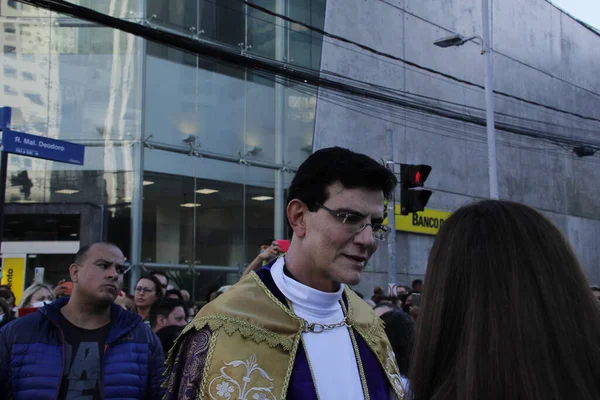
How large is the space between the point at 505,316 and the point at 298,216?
151 centimetres

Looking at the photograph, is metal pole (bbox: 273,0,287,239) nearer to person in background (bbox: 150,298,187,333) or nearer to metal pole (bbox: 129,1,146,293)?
metal pole (bbox: 129,1,146,293)

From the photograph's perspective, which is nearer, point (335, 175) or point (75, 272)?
point (335, 175)

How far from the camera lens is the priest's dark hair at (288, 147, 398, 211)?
2967 millimetres

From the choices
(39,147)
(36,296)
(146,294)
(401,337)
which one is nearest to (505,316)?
(401,337)

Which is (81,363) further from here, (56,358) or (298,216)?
(298,216)

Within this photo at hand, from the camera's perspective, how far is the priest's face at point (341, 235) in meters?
2.91

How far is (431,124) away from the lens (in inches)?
858

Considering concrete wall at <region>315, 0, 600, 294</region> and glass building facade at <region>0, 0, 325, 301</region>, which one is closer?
glass building facade at <region>0, 0, 325, 301</region>

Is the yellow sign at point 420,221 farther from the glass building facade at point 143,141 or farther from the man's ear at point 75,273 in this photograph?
the man's ear at point 75,273

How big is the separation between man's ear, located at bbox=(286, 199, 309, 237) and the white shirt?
17cm

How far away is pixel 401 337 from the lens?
4.40m

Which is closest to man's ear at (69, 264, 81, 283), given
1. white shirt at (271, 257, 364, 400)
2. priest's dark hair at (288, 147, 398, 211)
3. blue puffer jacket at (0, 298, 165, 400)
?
blue puffer jacket at (0, 298, 165, 400)

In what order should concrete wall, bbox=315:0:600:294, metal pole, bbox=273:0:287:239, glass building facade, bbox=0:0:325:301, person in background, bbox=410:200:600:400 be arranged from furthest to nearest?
concrete wall, bbox=315:0:600:294 < metal pole, bbox=273:0:287:239 < glass building facade, bbox=0:0:325:301 < person in background, bbox=410:200:600:400

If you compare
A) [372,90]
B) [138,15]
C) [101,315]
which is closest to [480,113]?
[372,90]
